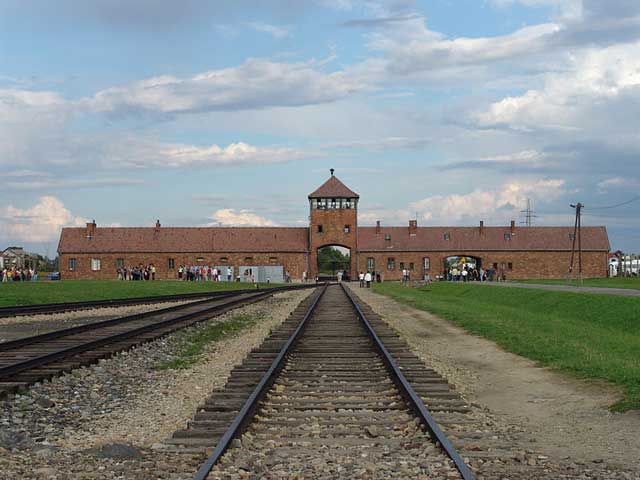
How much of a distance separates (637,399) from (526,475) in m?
3.73

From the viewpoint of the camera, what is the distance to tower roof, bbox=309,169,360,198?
301ft

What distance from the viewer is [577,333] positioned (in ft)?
59.7

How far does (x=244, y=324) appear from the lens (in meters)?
22.0

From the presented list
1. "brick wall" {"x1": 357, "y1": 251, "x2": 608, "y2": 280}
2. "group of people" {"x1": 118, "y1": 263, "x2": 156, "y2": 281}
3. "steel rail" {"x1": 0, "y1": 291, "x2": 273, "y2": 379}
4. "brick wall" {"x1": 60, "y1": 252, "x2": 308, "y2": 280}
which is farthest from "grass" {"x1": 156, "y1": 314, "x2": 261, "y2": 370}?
"brick wall" {"x1": 357, "y1": 251, "x2": 608, "y2": 280}

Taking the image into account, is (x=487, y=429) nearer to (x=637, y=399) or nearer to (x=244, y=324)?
(x=637, y=399)

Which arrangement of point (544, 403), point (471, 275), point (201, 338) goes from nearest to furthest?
point (544, 403), point (201, 338), point (471, 275)

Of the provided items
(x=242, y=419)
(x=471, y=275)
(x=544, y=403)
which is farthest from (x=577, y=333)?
(x=471, y=275)

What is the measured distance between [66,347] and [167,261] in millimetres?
76201

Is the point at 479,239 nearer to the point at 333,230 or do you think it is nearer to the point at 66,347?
the point at 333,230

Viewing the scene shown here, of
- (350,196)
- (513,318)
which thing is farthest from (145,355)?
(350,196)

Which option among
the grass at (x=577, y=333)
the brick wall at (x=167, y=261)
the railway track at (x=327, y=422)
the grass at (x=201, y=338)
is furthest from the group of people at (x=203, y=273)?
the railway track at (x=327, y=422)

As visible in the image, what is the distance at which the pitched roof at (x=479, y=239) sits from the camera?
90.4 m

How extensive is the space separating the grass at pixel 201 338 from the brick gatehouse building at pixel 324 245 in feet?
211

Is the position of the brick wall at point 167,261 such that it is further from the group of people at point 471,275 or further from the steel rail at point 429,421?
the steel rail at point 429,421
